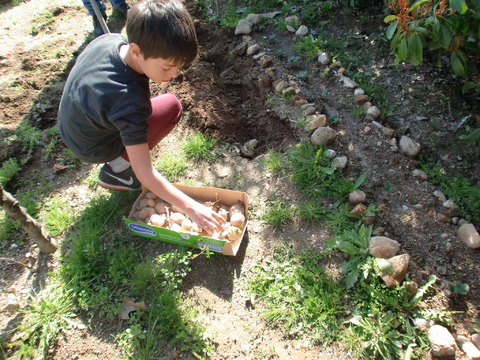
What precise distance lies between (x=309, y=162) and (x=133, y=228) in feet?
4.83

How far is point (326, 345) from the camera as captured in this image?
1810 mm

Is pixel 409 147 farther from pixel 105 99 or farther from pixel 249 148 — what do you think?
pixel 105 99

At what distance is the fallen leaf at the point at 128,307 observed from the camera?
6.37 feet

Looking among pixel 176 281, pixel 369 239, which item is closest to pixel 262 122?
pixel 369 239

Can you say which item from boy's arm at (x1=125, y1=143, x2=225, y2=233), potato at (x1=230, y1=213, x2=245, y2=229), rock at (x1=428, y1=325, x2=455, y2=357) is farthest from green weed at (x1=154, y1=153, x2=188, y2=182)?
rock at (x1=428, y1=325, x2=455, y2=357)

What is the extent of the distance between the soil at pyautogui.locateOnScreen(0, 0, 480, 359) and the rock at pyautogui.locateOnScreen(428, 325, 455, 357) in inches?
6.5

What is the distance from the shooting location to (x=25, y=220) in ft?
6.42

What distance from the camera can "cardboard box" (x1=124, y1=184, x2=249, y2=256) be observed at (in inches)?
81.8

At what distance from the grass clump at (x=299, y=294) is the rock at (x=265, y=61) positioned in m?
2.14

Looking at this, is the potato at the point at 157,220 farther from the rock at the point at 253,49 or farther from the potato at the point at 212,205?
the rock at the point at 253,49

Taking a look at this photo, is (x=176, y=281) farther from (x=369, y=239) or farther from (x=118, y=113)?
(x=369, y=239)

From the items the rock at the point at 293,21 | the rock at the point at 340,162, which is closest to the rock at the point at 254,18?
the rock at the point at 293,21

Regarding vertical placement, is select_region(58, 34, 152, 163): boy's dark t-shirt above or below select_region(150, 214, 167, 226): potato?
above

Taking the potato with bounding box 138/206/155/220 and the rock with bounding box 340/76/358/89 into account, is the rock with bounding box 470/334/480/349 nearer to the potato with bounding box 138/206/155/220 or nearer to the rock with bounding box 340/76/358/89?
the potato with bounding box 138/206/155/220
